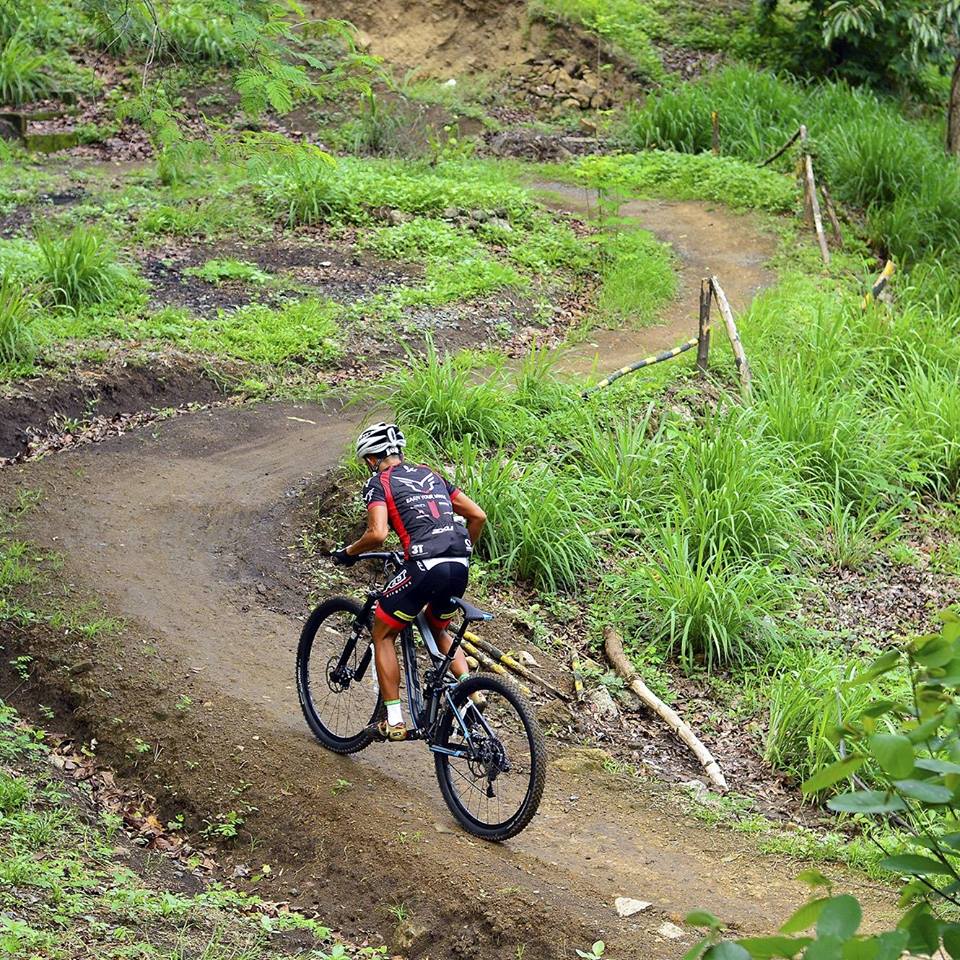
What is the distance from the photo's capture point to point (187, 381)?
34.8 feet

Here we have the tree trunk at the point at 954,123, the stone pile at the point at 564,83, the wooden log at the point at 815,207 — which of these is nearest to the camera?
the wooden log at the point at 815,207

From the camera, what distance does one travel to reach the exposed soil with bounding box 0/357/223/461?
945 centimetres

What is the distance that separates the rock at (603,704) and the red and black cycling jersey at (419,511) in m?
2.04

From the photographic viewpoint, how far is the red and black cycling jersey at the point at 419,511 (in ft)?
18.1

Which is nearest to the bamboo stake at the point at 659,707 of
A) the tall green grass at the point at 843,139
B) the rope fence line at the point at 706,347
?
the rope fence line at the point at 706,347

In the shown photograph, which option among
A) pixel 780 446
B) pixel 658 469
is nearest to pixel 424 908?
pixel 658 469

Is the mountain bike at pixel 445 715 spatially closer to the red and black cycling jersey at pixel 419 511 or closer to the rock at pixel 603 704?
the red and black cycling jersey at pixel 419 511

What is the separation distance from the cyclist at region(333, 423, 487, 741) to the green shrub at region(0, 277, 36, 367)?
542 cm

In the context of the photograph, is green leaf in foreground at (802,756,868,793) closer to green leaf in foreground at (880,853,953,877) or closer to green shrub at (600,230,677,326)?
green leaf in foreground at (880,853,953,877)

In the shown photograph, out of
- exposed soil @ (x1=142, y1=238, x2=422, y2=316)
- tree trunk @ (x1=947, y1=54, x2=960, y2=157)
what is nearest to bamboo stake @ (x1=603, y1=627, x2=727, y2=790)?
exposed soil @ (x1=142, y1=238, x2=422, y2=316)

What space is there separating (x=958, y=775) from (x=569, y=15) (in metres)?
21.6

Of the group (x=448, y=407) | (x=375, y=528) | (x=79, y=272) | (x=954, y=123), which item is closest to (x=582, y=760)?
(x=375, y=528)

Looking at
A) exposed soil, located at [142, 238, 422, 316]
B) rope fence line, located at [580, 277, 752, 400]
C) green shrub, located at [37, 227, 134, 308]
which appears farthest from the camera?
exposed soil, located at [142, 238, 422, 316]

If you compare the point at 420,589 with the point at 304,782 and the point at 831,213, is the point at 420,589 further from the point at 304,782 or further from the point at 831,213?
the point at 831,213
